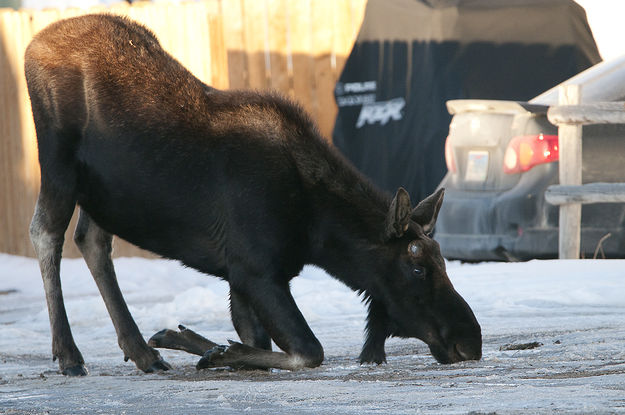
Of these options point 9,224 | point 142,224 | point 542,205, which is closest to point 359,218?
point 142,224

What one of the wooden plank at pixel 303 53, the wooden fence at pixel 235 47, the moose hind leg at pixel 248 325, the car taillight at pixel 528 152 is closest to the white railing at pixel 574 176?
the car taillight at pixel 528 152

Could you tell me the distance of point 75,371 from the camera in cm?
591

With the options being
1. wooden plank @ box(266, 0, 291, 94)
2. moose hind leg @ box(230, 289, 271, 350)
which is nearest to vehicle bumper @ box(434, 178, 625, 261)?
moose hind leg @ box(230, 289, 271, 350)

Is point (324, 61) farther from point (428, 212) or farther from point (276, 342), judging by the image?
point (276, 342)

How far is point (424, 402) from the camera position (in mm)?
4020

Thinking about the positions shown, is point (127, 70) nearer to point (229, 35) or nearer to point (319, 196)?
point (319, 196)

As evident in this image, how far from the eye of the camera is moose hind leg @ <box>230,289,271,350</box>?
620 cm

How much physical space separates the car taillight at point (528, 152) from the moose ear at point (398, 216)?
13.8 feet

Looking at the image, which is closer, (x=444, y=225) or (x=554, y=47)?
(x=444, y=225)

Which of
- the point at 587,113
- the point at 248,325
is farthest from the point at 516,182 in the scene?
the point at 248,325

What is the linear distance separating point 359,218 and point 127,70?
1.52 meters

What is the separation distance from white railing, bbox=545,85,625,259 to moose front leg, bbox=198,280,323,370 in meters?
4.44

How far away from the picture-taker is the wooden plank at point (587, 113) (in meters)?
9.35

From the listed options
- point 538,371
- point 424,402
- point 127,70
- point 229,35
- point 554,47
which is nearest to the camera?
point 424,402
